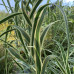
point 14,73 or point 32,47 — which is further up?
Answer: point 32,47

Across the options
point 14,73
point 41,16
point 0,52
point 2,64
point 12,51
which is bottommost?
point 14,73

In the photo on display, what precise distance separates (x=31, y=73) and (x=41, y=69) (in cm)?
17

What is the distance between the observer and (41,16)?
1.26 ft

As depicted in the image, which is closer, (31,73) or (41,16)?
(41,16)

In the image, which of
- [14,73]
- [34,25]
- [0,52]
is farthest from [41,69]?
[0,52]

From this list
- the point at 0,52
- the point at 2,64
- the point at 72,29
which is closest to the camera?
the point at 2,64

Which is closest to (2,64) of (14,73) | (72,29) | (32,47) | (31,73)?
(14,73)

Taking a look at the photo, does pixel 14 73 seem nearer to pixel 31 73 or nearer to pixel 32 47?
pixel 31 73

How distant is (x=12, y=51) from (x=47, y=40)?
1.32m

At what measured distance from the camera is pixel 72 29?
5.56ft

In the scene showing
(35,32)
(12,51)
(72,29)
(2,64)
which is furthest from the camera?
(72,29)

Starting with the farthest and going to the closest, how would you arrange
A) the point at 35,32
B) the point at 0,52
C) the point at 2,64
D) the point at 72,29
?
the point at 72,29, the point at 0,52, the point at 2,64, the point at 35,32

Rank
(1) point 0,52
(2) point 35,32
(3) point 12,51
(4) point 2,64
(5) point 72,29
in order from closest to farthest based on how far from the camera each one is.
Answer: (2) point 35,32 → (3) point 12,51 → (4) point 2,64 → (1) point 0,52 → (5) point 72,29

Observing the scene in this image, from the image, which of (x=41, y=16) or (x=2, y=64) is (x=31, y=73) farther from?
(x=2, y=64)
